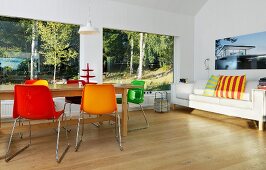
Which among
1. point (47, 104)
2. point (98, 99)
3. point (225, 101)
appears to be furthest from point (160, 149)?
point (225, 101)

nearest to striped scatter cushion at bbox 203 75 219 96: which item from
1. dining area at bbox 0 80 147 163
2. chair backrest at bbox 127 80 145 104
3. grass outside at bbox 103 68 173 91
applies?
grass outside at bbox 103 68 173 91

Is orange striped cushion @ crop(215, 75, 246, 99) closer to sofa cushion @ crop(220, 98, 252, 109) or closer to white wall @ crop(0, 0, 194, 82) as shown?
sofa cushion @ crop(220, 98, 252, 109)

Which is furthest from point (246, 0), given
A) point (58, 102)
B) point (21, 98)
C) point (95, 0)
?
point (21, 98)

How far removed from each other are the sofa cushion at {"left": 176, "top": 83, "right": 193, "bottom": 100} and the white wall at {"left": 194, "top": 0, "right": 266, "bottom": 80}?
3.12 feet

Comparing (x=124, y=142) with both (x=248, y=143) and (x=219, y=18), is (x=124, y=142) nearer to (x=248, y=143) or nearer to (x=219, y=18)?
(x=248, y=143)

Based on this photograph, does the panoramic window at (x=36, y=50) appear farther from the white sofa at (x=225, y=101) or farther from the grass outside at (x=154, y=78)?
the white sofa at (x=225, y=101)

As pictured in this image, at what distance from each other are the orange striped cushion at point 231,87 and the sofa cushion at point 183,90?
0.79m

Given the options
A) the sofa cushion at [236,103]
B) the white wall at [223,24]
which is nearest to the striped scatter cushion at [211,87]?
the sofa cushion at [236,103]

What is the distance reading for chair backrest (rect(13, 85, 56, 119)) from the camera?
8.52 feet

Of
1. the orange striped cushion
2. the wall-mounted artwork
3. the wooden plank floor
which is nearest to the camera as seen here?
the wooden plank floor

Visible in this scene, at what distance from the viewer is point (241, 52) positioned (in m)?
5.60

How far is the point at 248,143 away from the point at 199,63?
3.80 metres

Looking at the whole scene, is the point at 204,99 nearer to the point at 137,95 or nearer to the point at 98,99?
the point at 137,95

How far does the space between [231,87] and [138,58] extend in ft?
8.28
